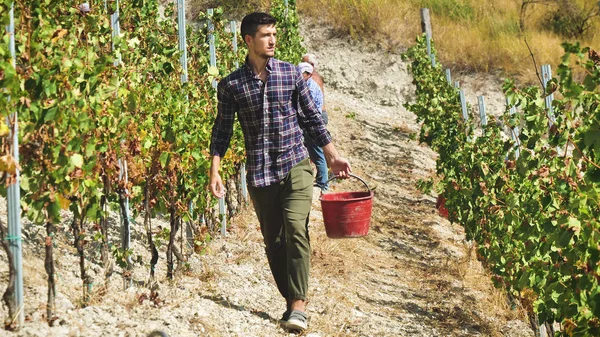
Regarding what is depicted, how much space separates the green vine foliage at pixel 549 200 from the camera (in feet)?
9.80

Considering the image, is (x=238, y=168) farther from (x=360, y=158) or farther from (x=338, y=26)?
(x=338, y=26)

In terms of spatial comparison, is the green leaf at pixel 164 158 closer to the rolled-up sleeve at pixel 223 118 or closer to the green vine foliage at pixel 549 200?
the rolled-up sleeve at pixel 223 118

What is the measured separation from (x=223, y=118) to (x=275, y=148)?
330 millimetres

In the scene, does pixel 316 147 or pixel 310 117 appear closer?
pixel 310 117

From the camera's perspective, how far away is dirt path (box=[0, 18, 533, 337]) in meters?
3.95

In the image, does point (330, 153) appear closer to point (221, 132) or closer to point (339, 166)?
point (339, 166)

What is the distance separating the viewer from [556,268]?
370 cm

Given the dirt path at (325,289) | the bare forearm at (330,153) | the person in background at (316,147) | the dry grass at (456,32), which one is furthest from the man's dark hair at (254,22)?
the dry grass at (456,32)

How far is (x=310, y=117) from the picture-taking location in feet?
14.4

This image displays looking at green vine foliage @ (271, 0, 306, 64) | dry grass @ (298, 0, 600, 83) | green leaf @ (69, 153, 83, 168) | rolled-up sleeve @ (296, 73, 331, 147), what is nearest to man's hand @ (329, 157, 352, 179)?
rolled-up sleeve @ (296, 73, 331, 147)

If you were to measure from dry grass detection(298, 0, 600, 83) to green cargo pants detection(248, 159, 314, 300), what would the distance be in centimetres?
1253

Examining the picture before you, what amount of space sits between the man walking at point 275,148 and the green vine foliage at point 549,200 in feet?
3.15

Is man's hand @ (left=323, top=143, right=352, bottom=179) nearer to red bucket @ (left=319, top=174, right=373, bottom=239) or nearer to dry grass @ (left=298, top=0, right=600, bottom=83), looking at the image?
red bucket @ (left=319, top=174, right=373, bottom=239)

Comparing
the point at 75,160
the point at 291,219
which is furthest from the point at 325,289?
the point at 75,160
